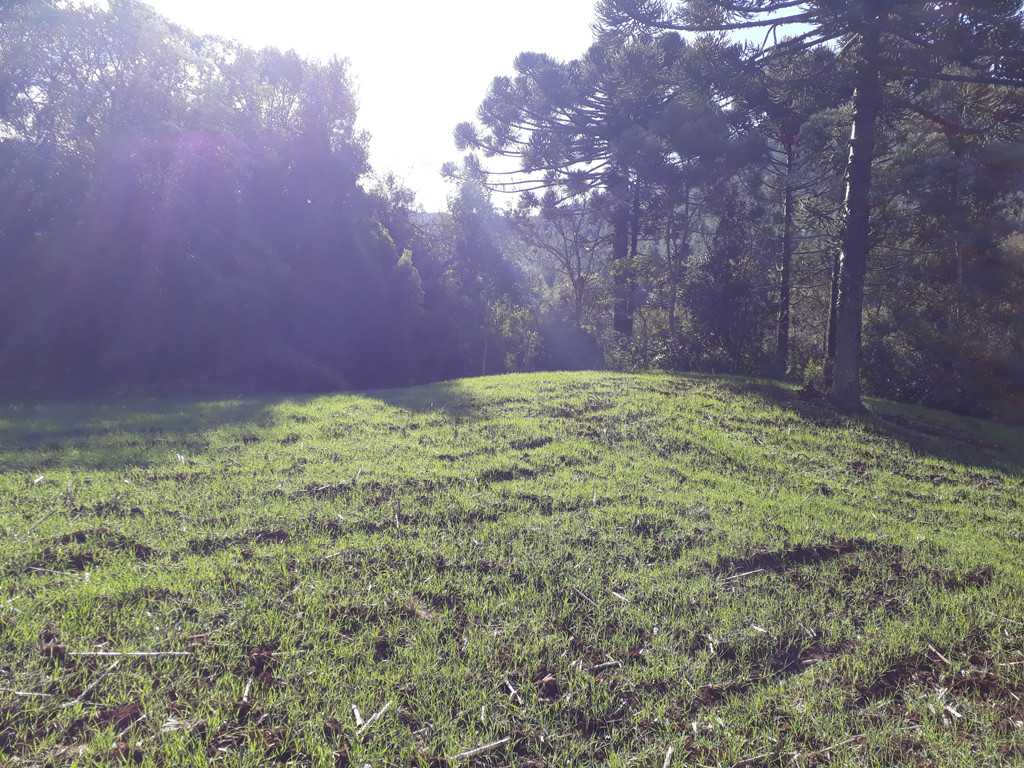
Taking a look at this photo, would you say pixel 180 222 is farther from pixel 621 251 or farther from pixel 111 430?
pixel 621 251

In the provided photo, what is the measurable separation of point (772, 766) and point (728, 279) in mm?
16785

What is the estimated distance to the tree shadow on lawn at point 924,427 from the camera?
28.8 feet

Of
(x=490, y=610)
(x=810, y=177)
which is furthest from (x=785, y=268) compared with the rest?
(x=490, y=610)

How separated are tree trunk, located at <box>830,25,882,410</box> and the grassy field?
438 centimetres

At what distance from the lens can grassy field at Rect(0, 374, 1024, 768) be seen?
2543 mm

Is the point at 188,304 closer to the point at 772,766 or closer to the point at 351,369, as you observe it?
the point at 351,369

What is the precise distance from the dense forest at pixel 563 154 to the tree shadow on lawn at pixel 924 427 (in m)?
0.87

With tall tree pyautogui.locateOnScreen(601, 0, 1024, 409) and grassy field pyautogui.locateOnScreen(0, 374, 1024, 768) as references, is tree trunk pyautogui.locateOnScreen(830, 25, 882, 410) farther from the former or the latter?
grassy field pyautogui.locateOnScreen(0, 374, 1024, 768)

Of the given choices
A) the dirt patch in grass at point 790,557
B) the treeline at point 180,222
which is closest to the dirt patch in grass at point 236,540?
the dirt patch in grass at point 790,557

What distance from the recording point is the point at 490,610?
3475mm

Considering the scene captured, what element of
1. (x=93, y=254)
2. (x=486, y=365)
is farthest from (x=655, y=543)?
(x=486, y=365)

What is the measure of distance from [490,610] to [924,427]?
32.6 feet

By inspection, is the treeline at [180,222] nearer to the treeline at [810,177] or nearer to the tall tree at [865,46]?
the treeline at [810,177]

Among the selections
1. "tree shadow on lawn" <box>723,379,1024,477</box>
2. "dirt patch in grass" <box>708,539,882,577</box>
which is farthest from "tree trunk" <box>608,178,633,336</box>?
"dirt patch in grass" <box>708,539,882,577</box>
